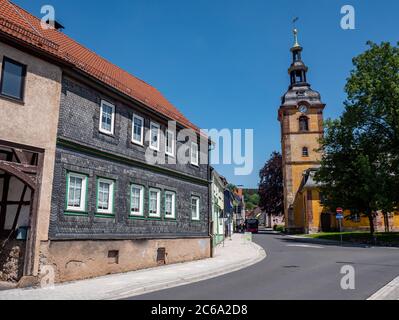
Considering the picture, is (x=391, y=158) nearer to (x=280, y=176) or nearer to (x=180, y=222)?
(x=180, y=222)

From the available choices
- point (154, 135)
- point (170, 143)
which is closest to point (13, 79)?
point (154, 135)

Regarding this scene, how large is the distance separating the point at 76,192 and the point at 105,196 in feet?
5.07

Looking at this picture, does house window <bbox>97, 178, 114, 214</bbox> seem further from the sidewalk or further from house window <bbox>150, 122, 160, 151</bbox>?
house window <bbox>150, 122, 160, 151</bbox>

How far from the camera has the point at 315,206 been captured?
54.0 m

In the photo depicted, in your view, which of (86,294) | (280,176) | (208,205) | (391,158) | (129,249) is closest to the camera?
(86,294)

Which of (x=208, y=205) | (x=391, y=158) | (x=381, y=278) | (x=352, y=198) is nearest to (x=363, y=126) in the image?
(x=391, y=158)

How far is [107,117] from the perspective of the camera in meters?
15.3

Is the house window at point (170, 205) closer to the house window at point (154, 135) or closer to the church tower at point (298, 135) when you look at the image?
the house window at point (154, 135)

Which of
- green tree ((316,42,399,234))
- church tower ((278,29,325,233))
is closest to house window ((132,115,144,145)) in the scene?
green tree ((316,42,399,234))

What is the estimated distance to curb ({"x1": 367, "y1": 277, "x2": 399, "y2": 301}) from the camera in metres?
9.15

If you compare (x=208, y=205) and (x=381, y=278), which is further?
(x=208, y=205)

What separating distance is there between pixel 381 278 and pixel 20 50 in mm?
13534

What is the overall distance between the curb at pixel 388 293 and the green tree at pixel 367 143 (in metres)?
21.1

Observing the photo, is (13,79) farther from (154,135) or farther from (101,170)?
(154,135)
